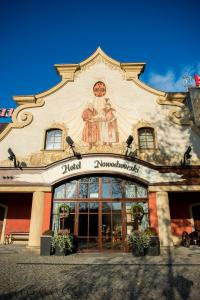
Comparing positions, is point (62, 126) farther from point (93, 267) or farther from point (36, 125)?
point (93, 267)

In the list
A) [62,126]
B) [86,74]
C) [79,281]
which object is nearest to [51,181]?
[62,126]

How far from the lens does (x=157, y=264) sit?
8586 millimetres

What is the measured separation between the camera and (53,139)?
1427cm

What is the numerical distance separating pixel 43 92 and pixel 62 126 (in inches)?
114

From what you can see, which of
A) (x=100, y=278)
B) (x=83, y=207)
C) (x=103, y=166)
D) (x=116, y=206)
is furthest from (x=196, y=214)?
(x=100, y=278)

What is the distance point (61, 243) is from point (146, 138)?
777 centimetres

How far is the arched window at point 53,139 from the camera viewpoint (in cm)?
1407

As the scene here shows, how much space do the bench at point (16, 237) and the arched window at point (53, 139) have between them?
563 centimetres

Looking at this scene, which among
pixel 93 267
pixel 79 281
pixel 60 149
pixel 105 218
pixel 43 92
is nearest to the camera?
pixel 79 281

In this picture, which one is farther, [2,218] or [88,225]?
[2,218]

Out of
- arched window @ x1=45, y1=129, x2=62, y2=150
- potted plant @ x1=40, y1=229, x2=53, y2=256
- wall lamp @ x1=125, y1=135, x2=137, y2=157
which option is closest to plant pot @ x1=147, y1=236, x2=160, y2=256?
potted plant @ x1=40, y1=229, x2=53, y2=256

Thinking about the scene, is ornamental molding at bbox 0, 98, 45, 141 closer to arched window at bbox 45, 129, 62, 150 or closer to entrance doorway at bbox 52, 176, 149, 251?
arched window at bbox 45, 129, 62, 150

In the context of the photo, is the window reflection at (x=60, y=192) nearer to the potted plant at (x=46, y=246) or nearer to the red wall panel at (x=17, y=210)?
the potted plant at (x=46, y=246)

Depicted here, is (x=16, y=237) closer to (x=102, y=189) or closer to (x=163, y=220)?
(x=102, y=189)
